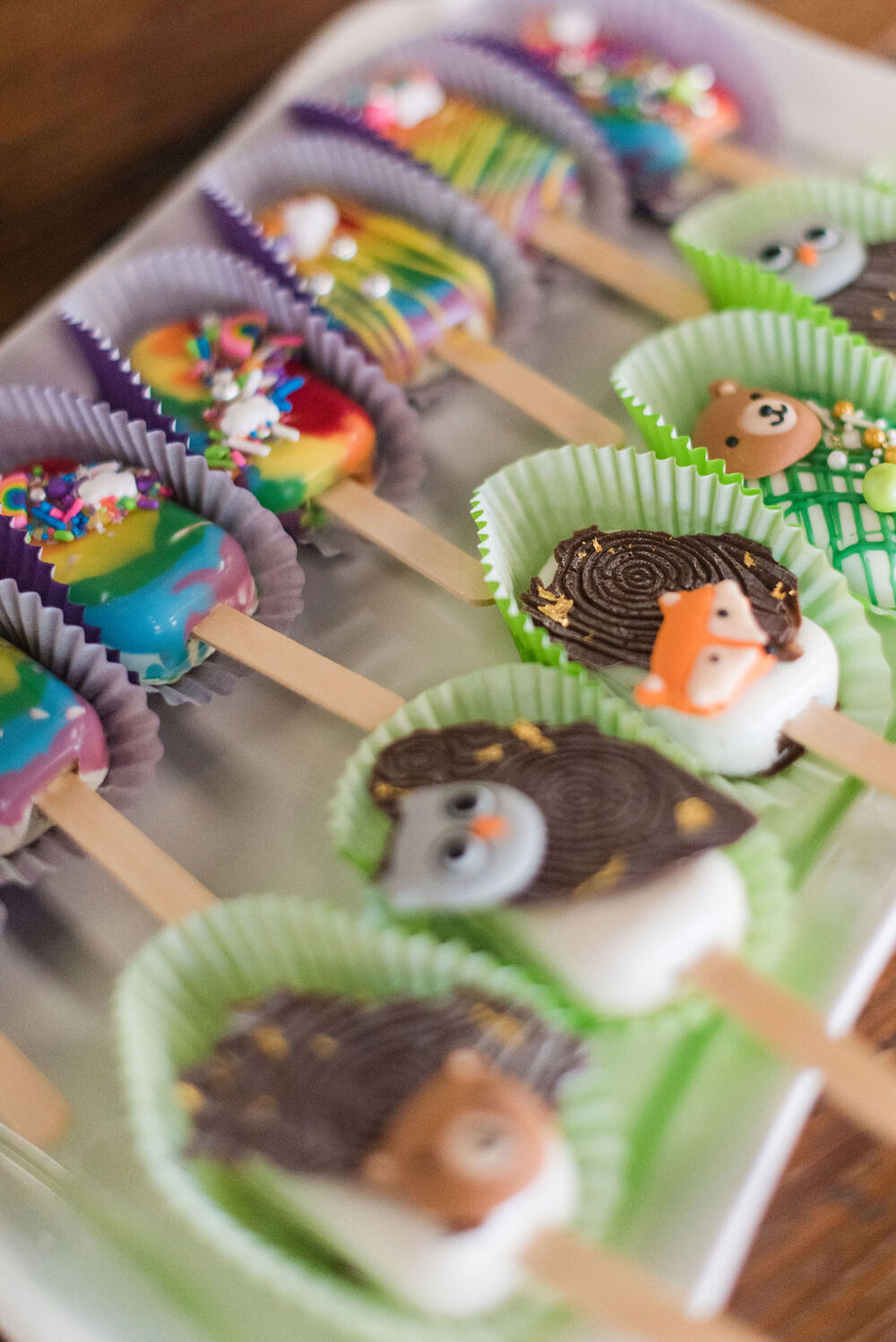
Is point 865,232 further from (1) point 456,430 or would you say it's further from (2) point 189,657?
(2) point 189,657

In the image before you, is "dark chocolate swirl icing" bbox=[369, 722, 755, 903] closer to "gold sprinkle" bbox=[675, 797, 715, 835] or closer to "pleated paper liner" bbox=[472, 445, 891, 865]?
"gold sprinkle" bbox=[675, 797, 715, 835]

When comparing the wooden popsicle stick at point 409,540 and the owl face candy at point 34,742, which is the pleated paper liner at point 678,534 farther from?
the owl face candy at point 34,742

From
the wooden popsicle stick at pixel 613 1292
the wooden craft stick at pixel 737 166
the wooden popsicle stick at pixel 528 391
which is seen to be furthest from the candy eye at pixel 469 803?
the wooden craft stick at pixel 737 166

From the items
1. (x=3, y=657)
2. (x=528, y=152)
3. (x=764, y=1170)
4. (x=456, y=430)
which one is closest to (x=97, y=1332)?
(x=764, y=1170)

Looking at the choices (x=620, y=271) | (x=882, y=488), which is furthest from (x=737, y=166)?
(x=882, y=488)

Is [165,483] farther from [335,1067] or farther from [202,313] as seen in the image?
[335,1067]
